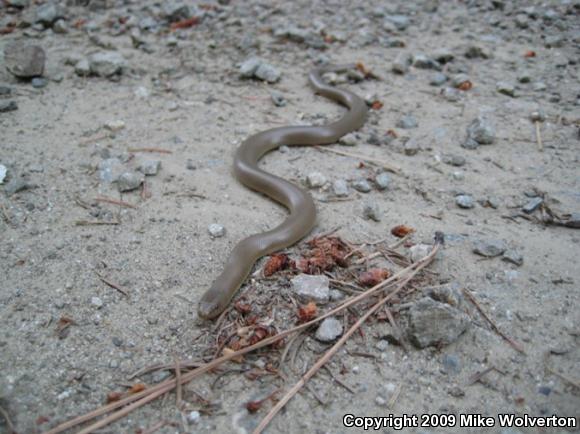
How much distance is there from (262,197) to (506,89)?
296 centimetres

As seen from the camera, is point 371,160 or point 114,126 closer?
point 371,160

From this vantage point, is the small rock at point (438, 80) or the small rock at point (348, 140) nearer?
the small rock at point (348, 140)

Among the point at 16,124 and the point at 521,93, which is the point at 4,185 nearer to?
the point at 16,124

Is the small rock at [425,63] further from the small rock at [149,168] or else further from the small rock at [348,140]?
the small rock at [149,168]

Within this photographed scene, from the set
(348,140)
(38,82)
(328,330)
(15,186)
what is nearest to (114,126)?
(15,186)

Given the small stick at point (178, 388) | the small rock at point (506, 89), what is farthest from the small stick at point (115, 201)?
the small rock at point (506, 89)

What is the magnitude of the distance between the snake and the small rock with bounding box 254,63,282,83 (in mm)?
401

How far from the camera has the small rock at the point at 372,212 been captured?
3.48 metres

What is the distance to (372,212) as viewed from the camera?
3.48 metres

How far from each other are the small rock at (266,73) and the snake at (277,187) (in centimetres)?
40

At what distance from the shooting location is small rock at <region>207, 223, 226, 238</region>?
132 inches

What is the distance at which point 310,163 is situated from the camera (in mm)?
4234

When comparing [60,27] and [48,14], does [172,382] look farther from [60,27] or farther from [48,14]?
[48,14]

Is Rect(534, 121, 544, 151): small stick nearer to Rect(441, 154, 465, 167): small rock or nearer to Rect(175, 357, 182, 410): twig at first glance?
Rect(441, 154, 465, 167): small rock
